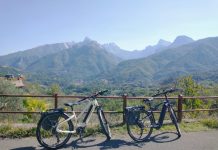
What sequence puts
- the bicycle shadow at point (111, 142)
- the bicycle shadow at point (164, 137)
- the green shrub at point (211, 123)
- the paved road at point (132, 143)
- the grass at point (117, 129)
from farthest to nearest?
1. the green shrub at point (211, 123)
2. the grass at point (117, 129)
3. the bicycle shadow at point (164, 137)
4. the bicycle shadow at point (111, 142)
5. the paved road at point (132, 143)

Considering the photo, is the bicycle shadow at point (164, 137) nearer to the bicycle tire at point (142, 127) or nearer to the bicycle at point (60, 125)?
the bicycle tire at point (142, 127)

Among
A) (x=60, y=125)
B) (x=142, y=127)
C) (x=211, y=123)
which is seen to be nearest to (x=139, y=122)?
(x=142, y=127)

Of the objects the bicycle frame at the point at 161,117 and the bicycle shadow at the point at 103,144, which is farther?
the bicycle frame at the point at 161,117

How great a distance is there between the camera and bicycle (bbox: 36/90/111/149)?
23.9ft

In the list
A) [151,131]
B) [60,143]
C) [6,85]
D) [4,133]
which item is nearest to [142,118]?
[151,131]

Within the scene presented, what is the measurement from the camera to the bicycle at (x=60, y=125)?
728 cm

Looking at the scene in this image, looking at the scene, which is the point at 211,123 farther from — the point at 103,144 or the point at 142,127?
the point at 103,144

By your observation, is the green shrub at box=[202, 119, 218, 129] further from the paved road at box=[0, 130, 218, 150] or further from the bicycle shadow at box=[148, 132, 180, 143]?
the bicycle shadow at box=[148, 132, 180, 143]

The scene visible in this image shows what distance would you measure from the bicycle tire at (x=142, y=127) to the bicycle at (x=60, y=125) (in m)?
0.67

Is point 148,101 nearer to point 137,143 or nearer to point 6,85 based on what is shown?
point 137,143

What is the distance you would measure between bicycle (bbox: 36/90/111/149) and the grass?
0.71m

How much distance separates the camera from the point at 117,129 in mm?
9195

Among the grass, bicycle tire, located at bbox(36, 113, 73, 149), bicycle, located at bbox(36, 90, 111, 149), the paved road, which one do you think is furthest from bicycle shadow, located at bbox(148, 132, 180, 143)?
bicycle tire, located at bbox(36, 113, 73, 149)

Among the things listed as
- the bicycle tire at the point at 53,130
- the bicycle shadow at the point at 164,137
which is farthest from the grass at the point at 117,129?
the bicycle tire at the point at 53,130
